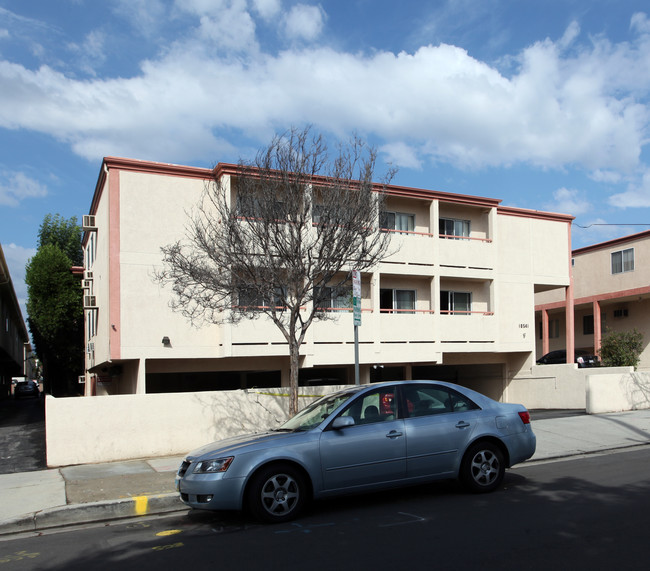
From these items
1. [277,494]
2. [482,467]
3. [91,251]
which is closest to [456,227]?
[91,251]

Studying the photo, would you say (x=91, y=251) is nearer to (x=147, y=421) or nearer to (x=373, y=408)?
(x=147, y=421)

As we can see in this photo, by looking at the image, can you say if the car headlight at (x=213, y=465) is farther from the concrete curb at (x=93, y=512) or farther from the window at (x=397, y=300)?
the window at (x=397, y=300)

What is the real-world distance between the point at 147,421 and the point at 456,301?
15427 mm

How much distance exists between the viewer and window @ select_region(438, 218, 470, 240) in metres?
25.2

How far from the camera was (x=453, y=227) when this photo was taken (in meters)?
25.3

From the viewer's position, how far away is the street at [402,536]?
5.58 metres

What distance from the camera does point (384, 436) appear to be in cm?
767

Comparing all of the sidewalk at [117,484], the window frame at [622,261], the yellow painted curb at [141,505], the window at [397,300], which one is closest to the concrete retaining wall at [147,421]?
the sidewalk at [117,484]

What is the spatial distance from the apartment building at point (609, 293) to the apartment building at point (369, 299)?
207 inches

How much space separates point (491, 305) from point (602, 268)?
459 inches

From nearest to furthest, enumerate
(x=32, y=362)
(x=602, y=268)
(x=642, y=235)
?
(x=642, y=235) < (x=602, y=268) < (x=32, y=362)

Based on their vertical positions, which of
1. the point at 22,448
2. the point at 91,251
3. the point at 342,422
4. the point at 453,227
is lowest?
the point at 22,448

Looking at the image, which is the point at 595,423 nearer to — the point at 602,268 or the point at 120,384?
the point at 120,384

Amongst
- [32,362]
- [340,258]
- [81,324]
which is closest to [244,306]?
[340,258]
